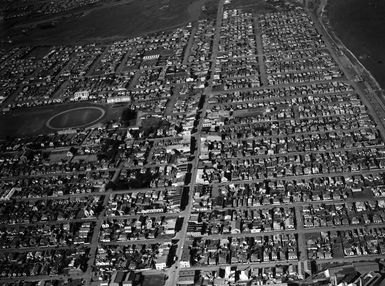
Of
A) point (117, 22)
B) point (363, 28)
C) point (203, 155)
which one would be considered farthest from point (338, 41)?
point (117, 22)

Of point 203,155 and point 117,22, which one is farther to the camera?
point 117,22

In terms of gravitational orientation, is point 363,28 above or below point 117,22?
above

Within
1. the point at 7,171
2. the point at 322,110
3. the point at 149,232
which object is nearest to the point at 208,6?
the point at 322,110

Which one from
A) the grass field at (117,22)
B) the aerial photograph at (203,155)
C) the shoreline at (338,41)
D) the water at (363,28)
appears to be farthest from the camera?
the grass field at (117,22)

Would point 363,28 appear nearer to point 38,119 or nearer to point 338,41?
point 338,41

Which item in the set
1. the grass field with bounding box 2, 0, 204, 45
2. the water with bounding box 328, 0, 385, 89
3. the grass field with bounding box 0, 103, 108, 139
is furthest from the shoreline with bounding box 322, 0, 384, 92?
the grass field with bounding box 0, 103, 108, 139

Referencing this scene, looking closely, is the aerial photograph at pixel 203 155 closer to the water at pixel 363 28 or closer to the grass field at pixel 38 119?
the grass field at pixel 38 119

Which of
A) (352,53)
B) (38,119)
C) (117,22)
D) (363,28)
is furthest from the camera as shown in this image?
(117,22)

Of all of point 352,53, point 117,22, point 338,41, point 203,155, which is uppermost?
point 352,53

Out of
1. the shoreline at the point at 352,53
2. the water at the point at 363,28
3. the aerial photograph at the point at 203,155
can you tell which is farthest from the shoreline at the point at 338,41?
the water at the point at 363,28

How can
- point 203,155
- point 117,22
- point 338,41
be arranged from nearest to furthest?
point 203,155 → point 338,41 → point 117,22

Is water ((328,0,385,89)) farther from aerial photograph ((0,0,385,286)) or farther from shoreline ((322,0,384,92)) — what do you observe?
aerial photograph ((0,0,385,286))
